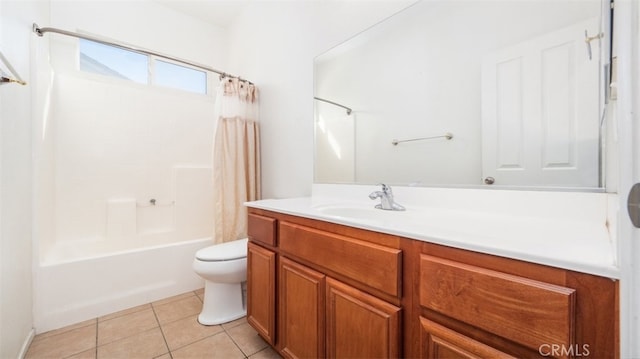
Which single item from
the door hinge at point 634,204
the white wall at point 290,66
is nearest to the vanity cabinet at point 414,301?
the door hinge at point 634,204

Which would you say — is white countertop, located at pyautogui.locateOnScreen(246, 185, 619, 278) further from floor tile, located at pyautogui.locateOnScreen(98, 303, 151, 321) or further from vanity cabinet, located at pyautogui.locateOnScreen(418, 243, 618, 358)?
floor tile, located at pyautogui.locateOnScreen(98, 303, 151, 321)

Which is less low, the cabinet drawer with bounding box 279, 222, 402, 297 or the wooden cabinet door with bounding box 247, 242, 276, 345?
the cabinet drawer with bounding box 279, 222, 402, 297

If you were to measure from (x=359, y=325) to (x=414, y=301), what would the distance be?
0.77 ft

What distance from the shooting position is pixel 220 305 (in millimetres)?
1699

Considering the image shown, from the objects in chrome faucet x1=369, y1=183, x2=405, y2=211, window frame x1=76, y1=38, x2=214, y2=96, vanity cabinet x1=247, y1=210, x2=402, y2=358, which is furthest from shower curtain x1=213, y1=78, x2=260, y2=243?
chrome faucet x1=369, y1=183, x2=405, y2=211

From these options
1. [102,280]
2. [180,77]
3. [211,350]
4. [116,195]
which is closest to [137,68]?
[180,77]

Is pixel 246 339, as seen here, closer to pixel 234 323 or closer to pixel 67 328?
pixel 234 323

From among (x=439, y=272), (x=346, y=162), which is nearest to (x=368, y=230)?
(x=439, y=272)

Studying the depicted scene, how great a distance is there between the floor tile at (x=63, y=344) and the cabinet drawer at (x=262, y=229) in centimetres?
113

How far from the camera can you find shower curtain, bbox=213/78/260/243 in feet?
6.81

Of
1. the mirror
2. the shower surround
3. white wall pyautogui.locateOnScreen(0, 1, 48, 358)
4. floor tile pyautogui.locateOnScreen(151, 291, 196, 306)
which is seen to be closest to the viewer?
the mirror

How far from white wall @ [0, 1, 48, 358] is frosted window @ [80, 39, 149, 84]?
2.23ft

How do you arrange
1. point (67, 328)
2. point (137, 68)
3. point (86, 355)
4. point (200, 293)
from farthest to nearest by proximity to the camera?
point (137, 68), point (200, 293), point (67, 328), point (86, 355)

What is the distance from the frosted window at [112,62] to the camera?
7.25 ft
